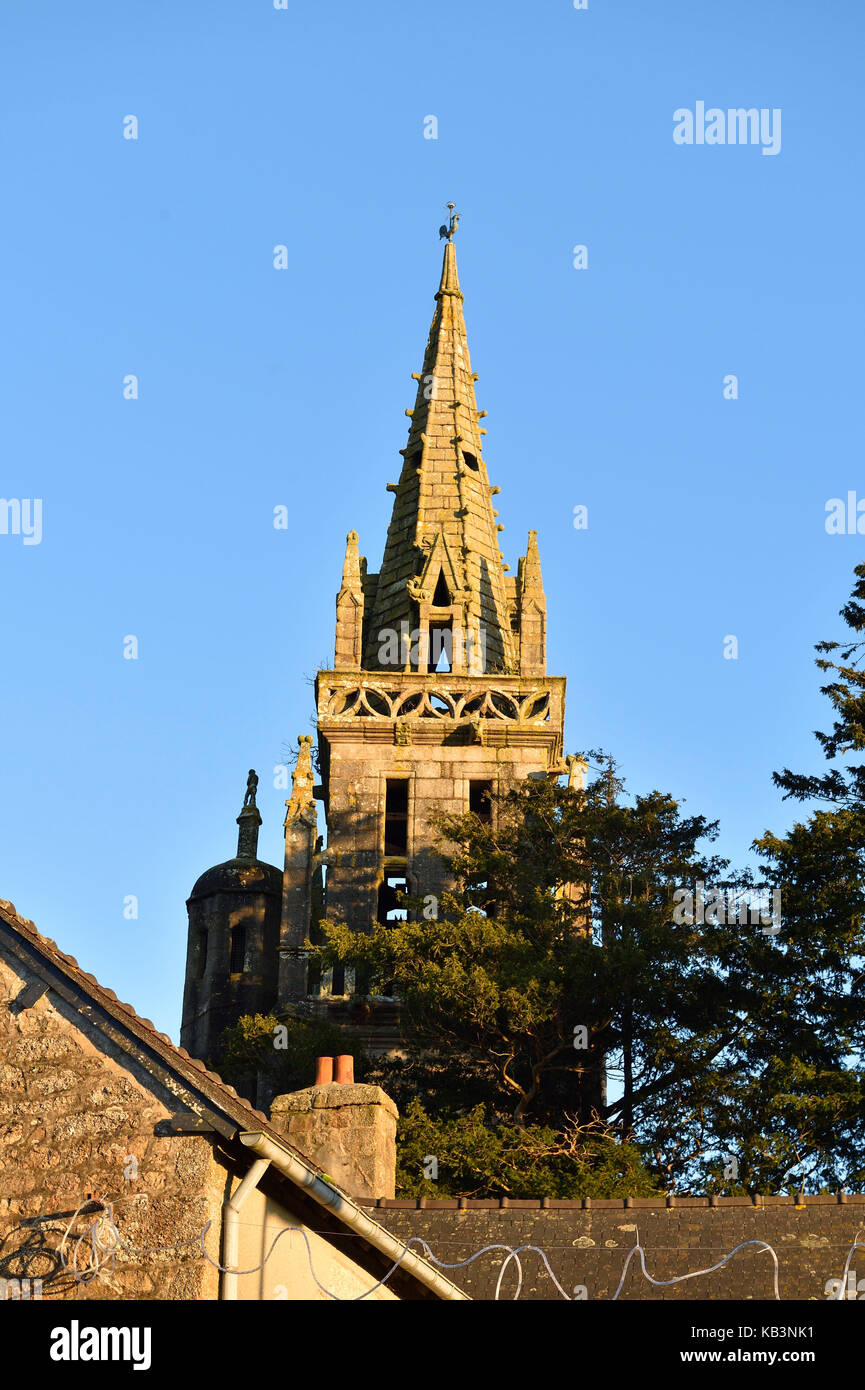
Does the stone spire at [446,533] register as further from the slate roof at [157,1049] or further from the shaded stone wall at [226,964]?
the slate roof at [157,1049]

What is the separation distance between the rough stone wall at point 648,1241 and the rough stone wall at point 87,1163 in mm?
3423

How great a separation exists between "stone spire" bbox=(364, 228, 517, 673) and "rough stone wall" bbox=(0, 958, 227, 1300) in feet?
112

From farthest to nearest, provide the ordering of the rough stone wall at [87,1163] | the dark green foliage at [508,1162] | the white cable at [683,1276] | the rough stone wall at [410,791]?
the rough stone wall at [410,791] → the dark green foliage at [508,1162] → the white cable at [683,1276] → the rough stone wall at [87,1163]

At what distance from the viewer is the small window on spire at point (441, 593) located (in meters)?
53.2

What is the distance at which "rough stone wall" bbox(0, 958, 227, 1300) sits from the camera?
1631 cm

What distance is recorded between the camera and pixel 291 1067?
38000 mm

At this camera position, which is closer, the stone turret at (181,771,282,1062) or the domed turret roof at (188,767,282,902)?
the stone turret at (181,771,282,1062)

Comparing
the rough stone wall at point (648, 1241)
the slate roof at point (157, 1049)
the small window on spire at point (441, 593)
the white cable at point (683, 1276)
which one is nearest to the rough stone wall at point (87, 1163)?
the slate roof at point (157, 1049)

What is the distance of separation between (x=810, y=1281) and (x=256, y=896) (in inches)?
1213

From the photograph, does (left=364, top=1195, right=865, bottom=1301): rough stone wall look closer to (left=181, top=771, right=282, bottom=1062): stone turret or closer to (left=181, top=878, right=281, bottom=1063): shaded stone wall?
(left=181, top=878, right=281, bottom=1063): shaded stone wall

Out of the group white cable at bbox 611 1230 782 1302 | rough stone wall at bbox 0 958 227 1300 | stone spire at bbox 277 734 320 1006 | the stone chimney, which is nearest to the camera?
rough stone wall at bbox 0 958 227 1300

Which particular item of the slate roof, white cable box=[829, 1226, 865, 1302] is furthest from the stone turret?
the slate roof

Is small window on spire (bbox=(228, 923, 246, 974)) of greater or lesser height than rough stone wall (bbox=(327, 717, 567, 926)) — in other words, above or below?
below

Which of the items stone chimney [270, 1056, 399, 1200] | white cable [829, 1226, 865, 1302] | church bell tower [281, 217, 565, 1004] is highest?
church bell tower [281, 217, 565, 1004]
